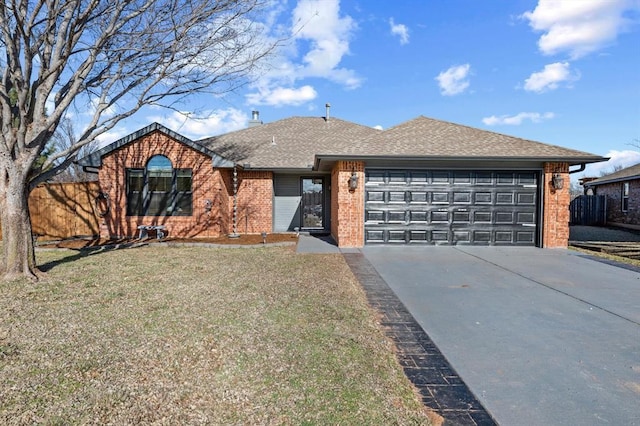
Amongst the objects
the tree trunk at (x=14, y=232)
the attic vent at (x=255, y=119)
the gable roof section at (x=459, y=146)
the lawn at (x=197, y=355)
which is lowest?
the lawn at (x=197, y=355)

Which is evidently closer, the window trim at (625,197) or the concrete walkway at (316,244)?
the concrete walkway at (316,244)

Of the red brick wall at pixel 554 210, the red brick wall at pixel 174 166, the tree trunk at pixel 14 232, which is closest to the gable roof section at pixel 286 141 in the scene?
the red brick wall at pixel 174 166

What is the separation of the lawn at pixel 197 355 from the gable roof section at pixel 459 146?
17.2 ft

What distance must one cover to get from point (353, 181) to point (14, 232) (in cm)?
768

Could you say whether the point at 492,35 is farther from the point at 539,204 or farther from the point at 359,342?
the point at 359,342

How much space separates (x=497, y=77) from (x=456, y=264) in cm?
845

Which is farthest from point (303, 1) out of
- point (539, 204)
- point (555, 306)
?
point (539, 204)

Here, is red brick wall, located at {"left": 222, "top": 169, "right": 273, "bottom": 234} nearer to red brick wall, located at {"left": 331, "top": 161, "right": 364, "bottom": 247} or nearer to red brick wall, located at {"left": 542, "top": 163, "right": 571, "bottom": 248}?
red brick wall, located at {"left": 331, "top": 161, "right": 364, "bottom": 247}

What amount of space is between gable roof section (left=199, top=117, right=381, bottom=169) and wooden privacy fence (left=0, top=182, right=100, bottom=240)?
197 inches

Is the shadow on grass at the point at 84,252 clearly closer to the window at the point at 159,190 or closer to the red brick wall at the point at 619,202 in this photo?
the window at the point at 159,190

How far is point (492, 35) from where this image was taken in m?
10.1

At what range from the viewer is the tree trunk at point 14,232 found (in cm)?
605

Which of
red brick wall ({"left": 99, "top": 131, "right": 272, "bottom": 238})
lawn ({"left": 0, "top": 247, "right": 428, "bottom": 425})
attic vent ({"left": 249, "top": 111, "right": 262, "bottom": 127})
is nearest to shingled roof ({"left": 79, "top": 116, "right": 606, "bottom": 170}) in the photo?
red brick wall ({"left": 99, "top": 131, "right": 272, "bottom": 238})

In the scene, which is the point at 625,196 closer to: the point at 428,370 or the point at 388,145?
the point at 388,145
